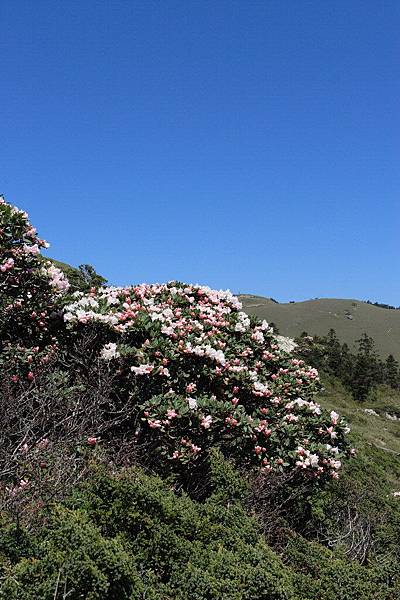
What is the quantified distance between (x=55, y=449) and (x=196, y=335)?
185cm

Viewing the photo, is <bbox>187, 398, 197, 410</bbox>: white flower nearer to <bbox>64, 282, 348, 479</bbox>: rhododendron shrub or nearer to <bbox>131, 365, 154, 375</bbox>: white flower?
<bbox>64, 282, 348, 479</bbox>: rhododendron shrub

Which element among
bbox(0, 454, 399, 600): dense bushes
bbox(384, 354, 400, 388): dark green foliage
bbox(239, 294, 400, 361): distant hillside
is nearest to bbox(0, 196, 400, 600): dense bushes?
bbox(0, 454, 399, 600): dense bushes

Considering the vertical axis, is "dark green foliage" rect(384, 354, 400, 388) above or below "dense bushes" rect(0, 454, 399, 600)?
above

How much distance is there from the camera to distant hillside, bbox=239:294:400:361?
68.5m

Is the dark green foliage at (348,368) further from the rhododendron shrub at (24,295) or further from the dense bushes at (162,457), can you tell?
the rhododendron shrub at (24,295)

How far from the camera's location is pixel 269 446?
5223 mm

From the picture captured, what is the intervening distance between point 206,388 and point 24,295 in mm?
2067

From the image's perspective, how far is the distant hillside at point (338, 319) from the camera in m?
68.5

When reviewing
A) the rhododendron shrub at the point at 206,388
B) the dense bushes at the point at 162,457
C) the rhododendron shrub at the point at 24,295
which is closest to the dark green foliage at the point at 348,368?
the dense bushes at the point at 162,457

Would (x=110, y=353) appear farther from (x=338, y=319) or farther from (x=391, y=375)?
(x=338, y=319)

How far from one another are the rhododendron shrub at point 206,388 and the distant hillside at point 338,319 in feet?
193

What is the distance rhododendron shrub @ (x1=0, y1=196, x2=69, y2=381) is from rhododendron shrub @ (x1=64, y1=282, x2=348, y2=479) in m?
0.30

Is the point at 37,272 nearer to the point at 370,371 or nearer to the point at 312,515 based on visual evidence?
the point at 312,515

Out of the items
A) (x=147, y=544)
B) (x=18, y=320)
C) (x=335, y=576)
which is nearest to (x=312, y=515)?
(x=335, y=576)
